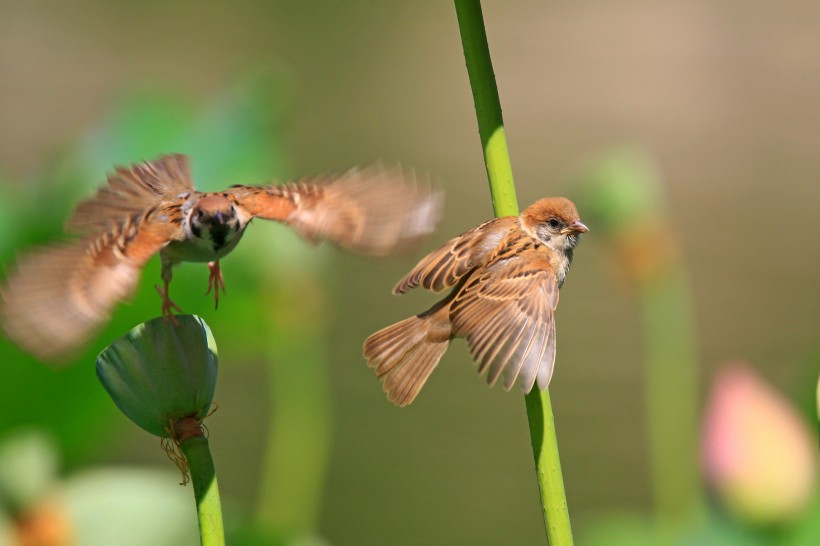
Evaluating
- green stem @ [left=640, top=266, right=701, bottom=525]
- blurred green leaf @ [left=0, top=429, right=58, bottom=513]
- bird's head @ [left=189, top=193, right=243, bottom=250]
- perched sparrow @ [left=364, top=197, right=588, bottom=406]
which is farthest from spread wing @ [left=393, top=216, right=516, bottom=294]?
green stem @ [left=640, top=266, right=701, bottom=525]

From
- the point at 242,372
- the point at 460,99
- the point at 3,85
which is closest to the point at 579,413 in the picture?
the point at 242,372

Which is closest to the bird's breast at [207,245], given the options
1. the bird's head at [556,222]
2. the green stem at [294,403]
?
the bird's head at [556,222]

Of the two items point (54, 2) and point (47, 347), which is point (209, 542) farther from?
point (54, 2)

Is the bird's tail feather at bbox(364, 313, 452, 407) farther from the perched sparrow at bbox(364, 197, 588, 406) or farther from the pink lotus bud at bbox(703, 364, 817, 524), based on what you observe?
the pink lotus bud at bbox(703, 364, 817, 524)

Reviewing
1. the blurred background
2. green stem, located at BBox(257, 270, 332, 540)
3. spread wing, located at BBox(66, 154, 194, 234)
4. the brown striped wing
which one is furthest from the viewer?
green stem, located at BBox(257, 270, 332, 540)

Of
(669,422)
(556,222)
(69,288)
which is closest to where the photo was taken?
(69,288)

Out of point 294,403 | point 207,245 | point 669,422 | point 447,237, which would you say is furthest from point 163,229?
point 447,237

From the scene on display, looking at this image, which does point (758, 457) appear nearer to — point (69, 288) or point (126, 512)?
point (69, 288)
